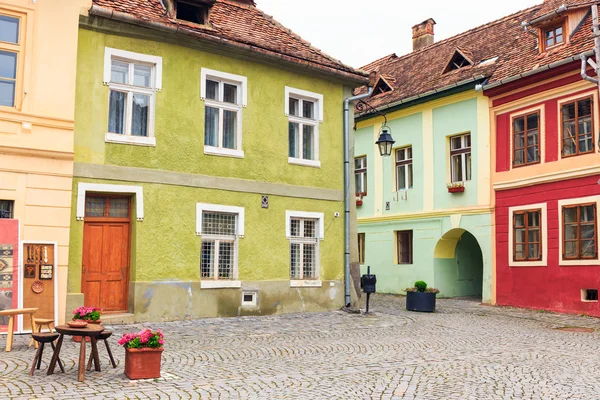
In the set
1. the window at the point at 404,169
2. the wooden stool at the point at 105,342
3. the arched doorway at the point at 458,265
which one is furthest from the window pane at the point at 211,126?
the window at the point at 404,169

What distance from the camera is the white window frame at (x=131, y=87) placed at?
1310 cm

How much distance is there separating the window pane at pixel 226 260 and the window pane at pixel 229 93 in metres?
3.31

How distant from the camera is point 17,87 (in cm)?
1199

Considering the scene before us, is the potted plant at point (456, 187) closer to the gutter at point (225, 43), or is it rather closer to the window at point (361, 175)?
the window at point (361, 175)

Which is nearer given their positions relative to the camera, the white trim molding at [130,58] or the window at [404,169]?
the white trim molding at [130,58]

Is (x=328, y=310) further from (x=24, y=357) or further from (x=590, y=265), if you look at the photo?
(x=24, y=357)

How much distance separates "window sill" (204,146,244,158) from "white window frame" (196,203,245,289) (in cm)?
116

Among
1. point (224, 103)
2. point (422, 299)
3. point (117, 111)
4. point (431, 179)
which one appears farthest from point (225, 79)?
point (431, 179)

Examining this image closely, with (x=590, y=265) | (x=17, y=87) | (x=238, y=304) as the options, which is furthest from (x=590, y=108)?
(x=17, y=87)

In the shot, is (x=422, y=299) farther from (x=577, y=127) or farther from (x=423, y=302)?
(x=577, y=127)

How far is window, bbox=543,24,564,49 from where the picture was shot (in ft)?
61.4

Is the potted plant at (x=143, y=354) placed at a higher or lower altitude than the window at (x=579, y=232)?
lower

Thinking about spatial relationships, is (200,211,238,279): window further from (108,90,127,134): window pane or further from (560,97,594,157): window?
(560,97,594,157): window

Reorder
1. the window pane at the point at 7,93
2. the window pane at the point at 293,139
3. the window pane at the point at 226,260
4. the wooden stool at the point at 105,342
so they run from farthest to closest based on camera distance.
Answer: the window pane at the point at 293,139, the window pane at the point at 226,260, the window pane at the point at 7,93, the wooden stool at the point at 105,342
